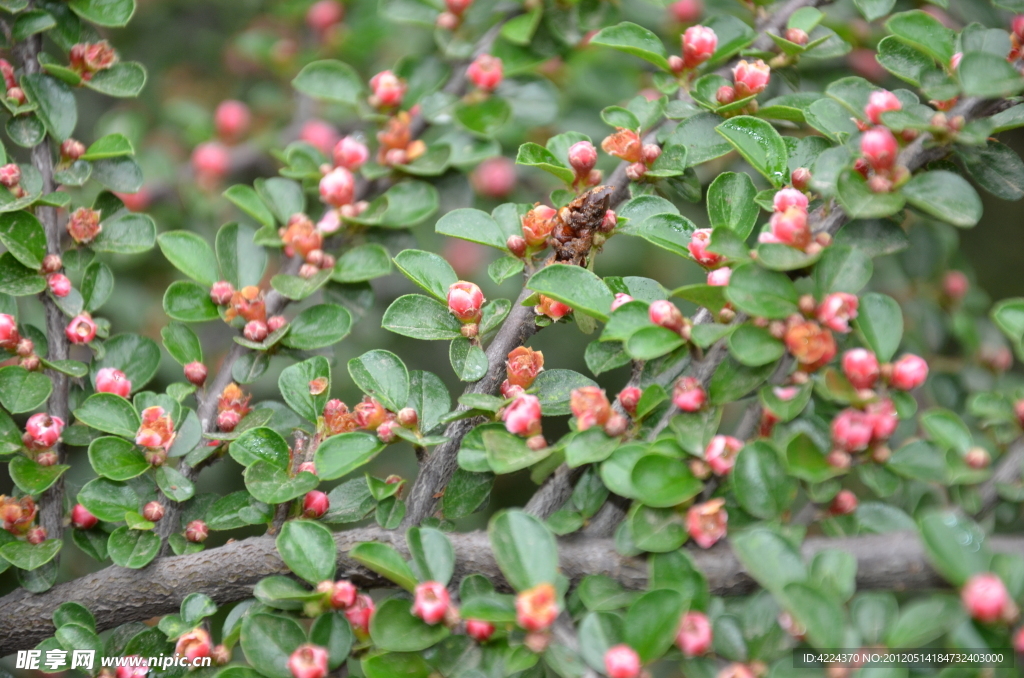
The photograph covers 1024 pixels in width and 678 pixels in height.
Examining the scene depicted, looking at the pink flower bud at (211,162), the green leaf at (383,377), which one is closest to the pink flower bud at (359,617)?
the green leaf at (383,377)

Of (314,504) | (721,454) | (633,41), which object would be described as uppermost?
(633,41)

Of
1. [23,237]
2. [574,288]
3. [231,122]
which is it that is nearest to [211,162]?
[231,122]

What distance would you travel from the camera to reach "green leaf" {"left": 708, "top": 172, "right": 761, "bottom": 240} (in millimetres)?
921

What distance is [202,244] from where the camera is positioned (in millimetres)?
1122

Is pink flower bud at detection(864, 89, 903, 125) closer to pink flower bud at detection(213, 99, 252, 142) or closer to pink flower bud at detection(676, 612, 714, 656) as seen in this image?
pink flower bud at detection(676, 612, 714, 656)

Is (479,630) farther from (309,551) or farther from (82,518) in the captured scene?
(82,518)

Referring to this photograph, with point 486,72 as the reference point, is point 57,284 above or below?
below

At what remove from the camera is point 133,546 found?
0.95 metres

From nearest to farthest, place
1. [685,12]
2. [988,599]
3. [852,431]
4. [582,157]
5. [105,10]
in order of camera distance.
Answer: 1. [988,599]
2. [852,431]
3. [582,157]
4. [105,10]
5. [685,12]

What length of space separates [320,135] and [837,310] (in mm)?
1272

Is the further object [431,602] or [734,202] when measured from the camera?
[734,202]

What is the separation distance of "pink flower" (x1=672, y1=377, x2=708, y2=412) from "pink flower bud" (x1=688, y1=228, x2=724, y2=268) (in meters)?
0.15

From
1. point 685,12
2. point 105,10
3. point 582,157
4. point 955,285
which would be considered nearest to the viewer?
point 582,157

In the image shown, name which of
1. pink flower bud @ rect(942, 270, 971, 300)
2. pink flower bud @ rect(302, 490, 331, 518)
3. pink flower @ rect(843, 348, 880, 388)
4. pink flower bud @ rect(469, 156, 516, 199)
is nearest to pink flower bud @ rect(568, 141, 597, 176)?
pink flower @ rect(843, 348, 880, 388)
